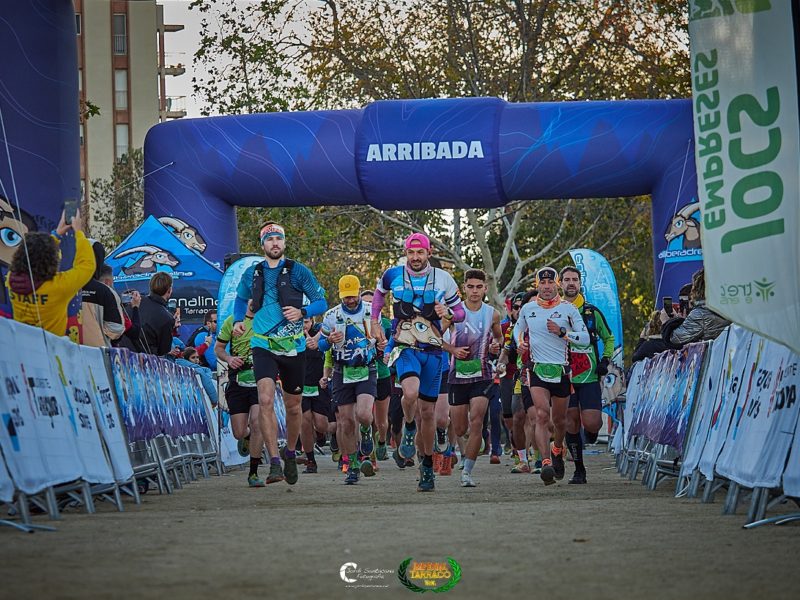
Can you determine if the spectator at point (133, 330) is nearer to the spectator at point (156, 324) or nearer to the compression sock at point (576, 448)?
the spectator at point (156, 324)

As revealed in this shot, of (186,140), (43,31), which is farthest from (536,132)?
(43,31)

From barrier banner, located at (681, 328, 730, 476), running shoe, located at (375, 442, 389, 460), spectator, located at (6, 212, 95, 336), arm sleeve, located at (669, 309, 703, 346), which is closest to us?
spectator, located at (6, 212, 95, 336)

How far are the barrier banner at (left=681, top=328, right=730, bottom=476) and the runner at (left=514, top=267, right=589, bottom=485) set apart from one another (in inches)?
109

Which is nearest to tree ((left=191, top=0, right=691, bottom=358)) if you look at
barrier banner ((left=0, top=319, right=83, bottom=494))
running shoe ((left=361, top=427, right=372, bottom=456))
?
running shoe ((left=361, top=427, right=372, bottom=456))

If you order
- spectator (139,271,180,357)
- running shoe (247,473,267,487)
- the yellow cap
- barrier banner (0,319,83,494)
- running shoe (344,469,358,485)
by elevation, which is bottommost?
running shoe (344,469,358,485)

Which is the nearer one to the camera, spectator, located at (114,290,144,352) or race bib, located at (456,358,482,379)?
spectator, located at (114,290,144,352)

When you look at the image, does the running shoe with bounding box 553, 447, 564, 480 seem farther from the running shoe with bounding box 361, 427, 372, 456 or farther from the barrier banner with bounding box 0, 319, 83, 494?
the barrier banner with bounding box 0, 319, 83, 494

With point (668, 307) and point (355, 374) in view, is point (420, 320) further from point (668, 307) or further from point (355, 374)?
point (668, 307)

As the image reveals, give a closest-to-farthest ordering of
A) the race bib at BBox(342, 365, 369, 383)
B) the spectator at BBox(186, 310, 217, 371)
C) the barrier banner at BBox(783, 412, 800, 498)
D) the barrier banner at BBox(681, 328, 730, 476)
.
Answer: the barrier banner at BBox(783, 412, 800, 498), the barrier banner at BBox(681, 328, 730, 476), the race bib at BBox(342, 365, 369, 383), the spectator at BBox(186, 310, 217, 371)

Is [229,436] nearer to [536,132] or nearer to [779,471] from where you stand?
[536,132]

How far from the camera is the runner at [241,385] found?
15.2m

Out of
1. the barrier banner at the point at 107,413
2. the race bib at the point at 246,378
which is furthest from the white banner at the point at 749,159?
the race bib at the point at 246,378

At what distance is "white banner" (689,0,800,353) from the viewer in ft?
26.4

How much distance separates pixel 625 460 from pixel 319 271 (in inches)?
1003
